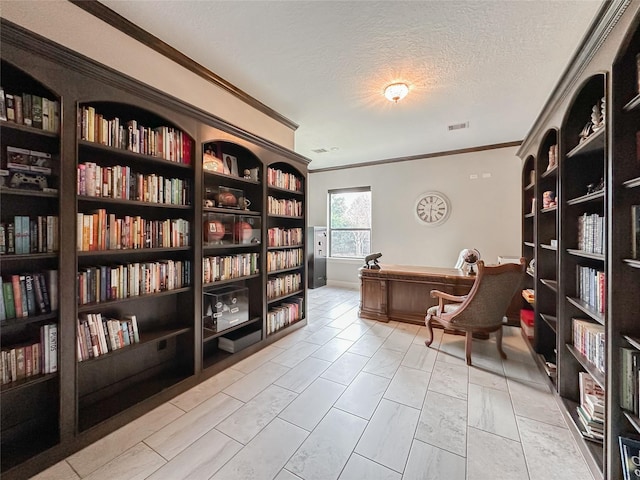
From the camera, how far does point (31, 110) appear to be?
55.5 inches

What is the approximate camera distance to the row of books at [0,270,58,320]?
4.40 feet

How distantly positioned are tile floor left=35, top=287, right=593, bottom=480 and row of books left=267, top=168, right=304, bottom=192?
1.99 metres

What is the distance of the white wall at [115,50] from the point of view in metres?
1.51

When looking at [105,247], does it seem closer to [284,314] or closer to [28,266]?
[28,266]

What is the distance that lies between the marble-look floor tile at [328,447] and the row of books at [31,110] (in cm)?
235

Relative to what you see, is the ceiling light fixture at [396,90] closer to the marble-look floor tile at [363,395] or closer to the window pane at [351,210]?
the marble-look floor tile at [363,395]

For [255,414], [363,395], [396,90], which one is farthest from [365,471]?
[396,90]

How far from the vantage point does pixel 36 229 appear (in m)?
1.44

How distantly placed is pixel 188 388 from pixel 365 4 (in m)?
3.18

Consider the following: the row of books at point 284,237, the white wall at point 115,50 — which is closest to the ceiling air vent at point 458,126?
the row of books at point 284,237

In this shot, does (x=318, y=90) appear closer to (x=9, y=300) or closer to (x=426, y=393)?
(x=9, y=300)

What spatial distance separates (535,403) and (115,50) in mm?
4093

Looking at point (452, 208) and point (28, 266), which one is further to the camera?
point (452, 208)

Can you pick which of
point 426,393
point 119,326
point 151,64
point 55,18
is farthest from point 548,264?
point 55,18
